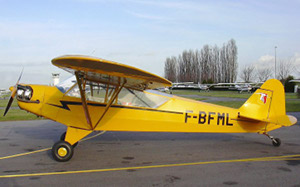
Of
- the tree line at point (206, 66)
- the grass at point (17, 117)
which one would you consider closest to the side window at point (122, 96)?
the grass at point (17, 117)

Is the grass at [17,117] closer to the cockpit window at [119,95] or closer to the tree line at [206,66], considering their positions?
the cockpit window at [119,95]

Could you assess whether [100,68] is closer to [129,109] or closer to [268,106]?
[129,109]

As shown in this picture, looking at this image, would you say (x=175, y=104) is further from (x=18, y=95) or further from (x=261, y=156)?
(x=18, y=95)

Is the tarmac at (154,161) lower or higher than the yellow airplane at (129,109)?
lower

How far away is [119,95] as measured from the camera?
268 inches

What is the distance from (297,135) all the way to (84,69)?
772cm

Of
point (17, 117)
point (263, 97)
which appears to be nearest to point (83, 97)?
point (263, 97)

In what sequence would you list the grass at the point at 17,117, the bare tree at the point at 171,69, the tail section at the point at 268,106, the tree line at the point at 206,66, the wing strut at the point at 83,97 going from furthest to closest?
the bare tree at the point at 171,69
the tree line at the point at 206,66
the grass at the point at 17,117
the tail section at the point at 268,106
the wing strut at the point at 83,97

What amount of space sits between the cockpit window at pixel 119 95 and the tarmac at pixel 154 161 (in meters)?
1.27

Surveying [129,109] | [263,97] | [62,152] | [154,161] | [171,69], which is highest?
[171,69]

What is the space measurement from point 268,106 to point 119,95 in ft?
13.2

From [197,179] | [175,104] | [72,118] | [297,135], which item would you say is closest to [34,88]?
[72,118]

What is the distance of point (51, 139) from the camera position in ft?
26.8

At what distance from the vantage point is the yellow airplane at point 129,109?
20.8 feet
